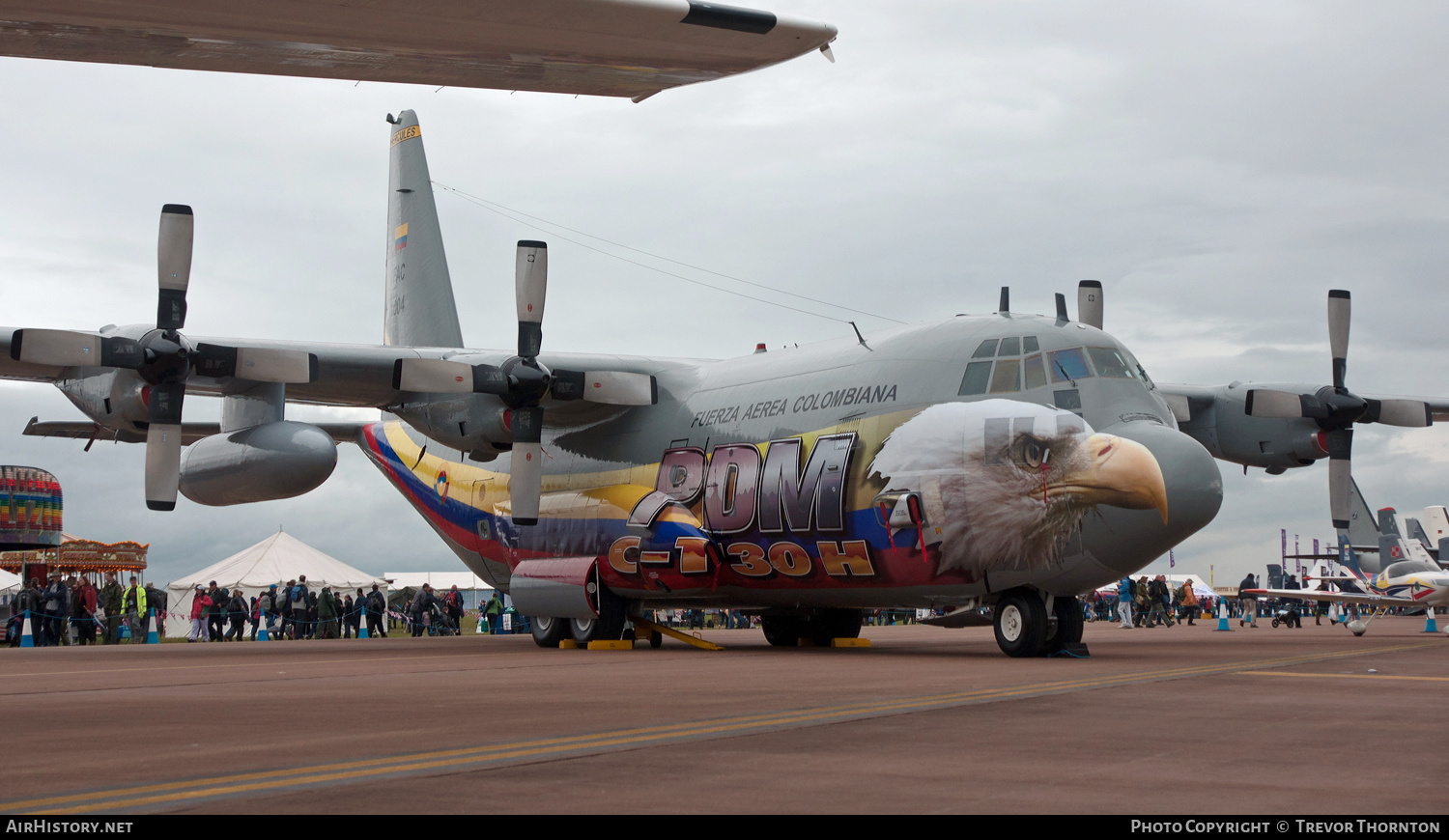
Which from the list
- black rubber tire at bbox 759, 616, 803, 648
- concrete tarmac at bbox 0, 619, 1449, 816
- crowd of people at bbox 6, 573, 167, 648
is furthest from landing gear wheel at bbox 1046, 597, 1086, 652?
crowd of people at bbox 6, 573, 167, 648

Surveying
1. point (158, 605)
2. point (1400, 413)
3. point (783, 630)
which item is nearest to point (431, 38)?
point (783, 630)

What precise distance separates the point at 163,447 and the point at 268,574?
72.0ft

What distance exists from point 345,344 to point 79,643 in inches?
616

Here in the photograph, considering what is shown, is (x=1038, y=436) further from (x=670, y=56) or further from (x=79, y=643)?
(x=79, y=643)

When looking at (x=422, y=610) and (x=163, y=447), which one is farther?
(x=422, y=610)

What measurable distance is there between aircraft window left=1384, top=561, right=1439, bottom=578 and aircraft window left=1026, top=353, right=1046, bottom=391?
72.9ft

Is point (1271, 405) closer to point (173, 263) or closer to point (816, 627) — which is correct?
point (816, 627)

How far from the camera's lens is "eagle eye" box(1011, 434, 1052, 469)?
50.7 ft

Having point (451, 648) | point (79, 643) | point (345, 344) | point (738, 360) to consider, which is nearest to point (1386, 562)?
point (738, 360)

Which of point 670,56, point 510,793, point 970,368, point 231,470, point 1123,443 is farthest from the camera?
point 231,470

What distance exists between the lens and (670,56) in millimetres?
5922

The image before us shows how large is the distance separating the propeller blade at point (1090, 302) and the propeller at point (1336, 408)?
267 centimetres

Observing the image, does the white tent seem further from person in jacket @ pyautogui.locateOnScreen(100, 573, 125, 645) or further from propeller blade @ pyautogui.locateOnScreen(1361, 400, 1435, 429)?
propeller blade @ pyautogui.locateOnScreen(1361, 400, 1435, 429)

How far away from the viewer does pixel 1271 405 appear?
19.9 m
